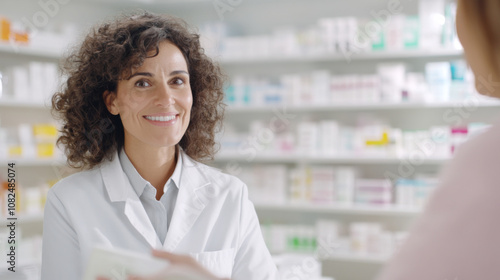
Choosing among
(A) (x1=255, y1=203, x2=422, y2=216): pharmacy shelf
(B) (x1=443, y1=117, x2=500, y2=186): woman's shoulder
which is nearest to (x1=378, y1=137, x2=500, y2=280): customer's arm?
(B) (x1=443, y1=117, x2=500, y2=186): woman's shoulder

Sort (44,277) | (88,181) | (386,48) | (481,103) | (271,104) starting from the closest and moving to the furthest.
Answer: (44,277) < (88,181) < (481,103) < (386,48) < (271,104)

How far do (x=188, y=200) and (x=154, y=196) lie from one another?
0.11 meters

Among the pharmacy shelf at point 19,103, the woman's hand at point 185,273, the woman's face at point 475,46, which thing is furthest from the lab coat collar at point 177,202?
the pharmacy shelf at point 19,103

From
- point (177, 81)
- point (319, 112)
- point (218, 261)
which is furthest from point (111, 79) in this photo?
point (319, 112)

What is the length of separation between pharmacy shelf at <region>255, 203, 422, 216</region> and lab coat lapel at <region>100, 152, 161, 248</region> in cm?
321

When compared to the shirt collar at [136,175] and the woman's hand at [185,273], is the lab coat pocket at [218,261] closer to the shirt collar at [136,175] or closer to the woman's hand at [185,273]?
the shirt collar at [136,175]

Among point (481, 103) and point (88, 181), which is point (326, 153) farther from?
point (88, 181)

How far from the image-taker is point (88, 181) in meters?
1.74

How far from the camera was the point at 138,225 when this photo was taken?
1648 mm

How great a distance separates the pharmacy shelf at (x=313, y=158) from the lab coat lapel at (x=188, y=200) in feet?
9.78

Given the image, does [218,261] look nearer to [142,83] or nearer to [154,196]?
[154,196]

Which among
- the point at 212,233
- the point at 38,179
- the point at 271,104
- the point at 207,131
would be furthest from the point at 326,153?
the point at 212,233

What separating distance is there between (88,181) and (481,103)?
3.54 metres

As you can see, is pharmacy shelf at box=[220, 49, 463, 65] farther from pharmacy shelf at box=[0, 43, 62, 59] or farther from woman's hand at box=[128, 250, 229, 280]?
woman's hand at box=[128, 250, 229, 280]
